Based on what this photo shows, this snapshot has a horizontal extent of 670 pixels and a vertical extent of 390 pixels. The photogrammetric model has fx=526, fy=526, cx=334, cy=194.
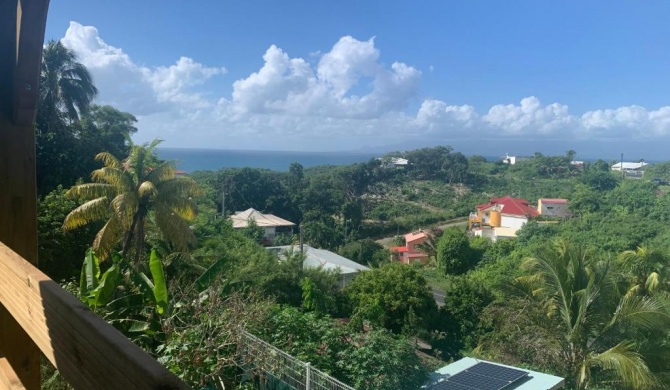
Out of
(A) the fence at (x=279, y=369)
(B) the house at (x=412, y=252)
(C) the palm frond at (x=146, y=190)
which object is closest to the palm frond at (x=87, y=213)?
(C) the palm frond at (x=146, y=190)

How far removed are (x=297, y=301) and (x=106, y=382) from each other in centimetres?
1206

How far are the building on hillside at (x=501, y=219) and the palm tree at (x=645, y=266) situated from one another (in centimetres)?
2170

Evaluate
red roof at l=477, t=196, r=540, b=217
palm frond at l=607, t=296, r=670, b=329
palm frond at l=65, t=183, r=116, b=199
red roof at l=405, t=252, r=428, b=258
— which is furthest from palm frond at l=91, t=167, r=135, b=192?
red roof at l=477, t=196, r=540, b=217

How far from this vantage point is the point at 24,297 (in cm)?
89

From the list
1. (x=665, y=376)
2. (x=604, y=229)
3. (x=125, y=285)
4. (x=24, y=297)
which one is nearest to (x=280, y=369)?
(x=125, y=285)

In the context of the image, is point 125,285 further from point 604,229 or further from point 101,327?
point 604,229

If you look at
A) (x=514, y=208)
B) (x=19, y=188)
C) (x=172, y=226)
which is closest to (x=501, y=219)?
(x=514, y=208)

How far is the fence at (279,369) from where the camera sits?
4980 millimetres

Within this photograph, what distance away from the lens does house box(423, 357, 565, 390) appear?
784 cm

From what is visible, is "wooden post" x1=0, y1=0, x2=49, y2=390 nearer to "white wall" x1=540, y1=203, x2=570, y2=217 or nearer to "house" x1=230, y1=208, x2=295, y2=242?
"house" x1=230, y1=208, x2=295, y2=242

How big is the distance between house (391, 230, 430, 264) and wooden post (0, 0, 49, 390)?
30263 millimetres

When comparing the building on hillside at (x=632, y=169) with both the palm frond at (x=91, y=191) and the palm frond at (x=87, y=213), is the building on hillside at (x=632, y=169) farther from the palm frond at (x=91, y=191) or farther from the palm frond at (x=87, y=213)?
the palm frond at (x=87, y=213)

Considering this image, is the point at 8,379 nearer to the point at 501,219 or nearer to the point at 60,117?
the point at 60,117

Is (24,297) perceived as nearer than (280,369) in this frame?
Yes
